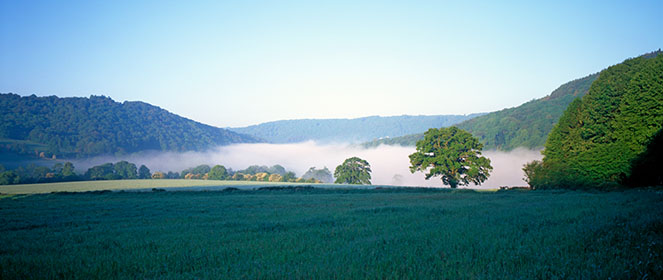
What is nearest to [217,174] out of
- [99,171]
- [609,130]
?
[99,171]

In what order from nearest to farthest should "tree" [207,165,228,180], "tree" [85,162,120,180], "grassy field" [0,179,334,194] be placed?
1. "grassy field" [0,179,334,194]
2. "tree" [85,162,120,180]
3. "tree" [207,165,228,180]

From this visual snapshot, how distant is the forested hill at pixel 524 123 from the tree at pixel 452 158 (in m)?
78.7

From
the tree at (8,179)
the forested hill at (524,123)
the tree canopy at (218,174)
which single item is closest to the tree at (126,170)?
the tree canopy at (218,174)

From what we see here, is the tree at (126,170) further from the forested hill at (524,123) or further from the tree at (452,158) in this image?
the forested hill at (524,123)

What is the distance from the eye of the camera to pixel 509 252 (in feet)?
25.1

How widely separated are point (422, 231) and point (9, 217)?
1808 centimetres

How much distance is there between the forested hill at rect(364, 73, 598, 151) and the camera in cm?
13025

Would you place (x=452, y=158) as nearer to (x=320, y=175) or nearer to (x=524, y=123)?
(x=320, y=175)

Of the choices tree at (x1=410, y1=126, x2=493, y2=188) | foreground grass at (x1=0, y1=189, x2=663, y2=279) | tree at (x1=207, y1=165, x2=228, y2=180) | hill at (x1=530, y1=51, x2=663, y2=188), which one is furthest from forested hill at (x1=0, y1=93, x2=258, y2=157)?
hill at (x1=530, y1=51, x2=663, y2=188)

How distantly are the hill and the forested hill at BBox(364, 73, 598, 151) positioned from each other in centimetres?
7623

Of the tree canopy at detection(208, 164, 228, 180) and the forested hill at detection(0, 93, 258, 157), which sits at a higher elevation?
the forested hill at detection(0, 93, 258, 157)

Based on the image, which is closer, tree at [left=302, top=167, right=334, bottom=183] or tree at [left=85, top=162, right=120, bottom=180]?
tree at [left=85, top=162, right=120, bottom=180]

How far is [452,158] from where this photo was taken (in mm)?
56781

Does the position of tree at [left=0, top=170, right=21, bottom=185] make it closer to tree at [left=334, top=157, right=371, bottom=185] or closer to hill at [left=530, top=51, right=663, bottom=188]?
tree at [left=334, top=157, right=371, bottom=185]
